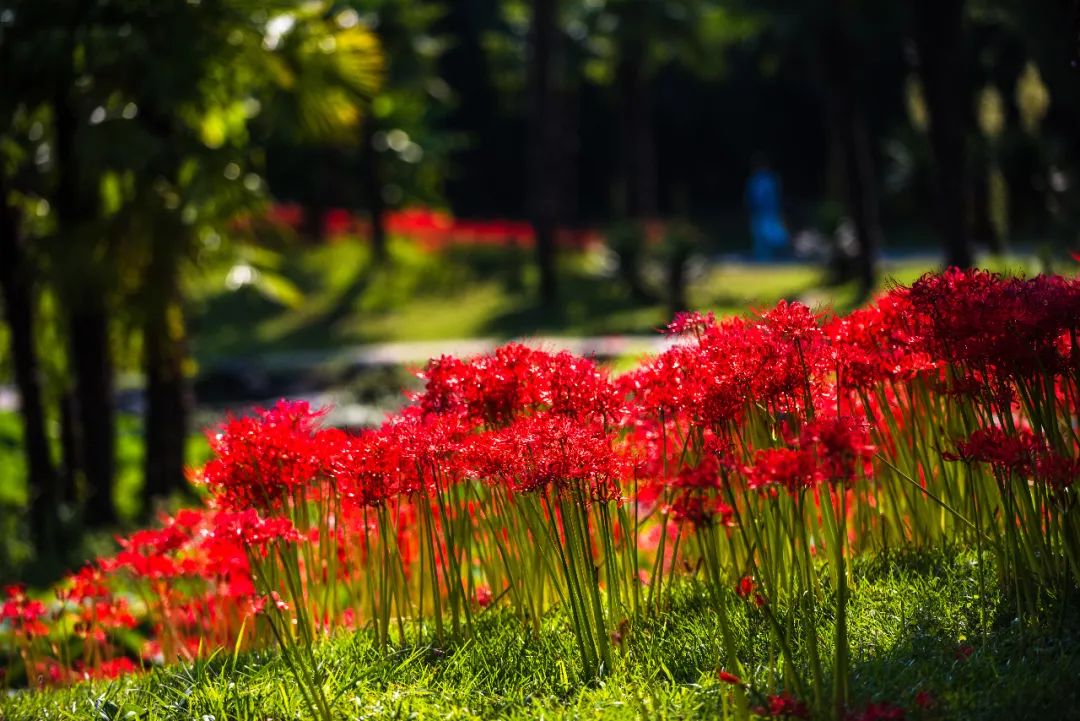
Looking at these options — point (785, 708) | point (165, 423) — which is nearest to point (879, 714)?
point (785, 708)

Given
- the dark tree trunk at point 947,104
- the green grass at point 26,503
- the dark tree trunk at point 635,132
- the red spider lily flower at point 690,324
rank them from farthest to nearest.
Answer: the dark tree trunk at point 635,132 → the dark tree trunk at point 947,104 → the green grass at point 26,503 → the red spider lily flower at point 690,324

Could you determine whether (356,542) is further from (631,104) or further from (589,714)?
(631,104)

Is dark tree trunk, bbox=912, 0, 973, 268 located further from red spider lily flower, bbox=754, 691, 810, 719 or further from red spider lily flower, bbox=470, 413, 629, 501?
red spider lily flower, bbox=754, 691, 810, 719

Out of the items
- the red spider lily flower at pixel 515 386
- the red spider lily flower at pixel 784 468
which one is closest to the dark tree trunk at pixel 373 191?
the red spider lily flower at pixel 515 386

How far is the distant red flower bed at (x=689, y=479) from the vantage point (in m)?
4.45

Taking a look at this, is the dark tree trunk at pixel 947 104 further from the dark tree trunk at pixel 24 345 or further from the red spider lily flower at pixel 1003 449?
the red spider lily flower at pixel 1003 449

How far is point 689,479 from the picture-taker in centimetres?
394

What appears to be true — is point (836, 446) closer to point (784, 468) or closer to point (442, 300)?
point (784, 468)

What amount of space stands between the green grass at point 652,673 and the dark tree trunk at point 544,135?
1940 cm

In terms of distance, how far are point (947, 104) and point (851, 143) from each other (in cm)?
818

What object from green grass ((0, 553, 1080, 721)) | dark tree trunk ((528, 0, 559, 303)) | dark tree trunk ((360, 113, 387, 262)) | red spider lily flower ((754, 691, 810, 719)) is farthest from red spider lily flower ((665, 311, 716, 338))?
→ dark tree trunk ((360, 113, 387, 262))

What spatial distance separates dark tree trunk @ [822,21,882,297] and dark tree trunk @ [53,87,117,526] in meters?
14.7

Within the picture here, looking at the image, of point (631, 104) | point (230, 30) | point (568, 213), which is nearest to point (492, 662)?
point (230, 30)

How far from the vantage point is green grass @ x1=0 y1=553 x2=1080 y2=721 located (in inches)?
163
